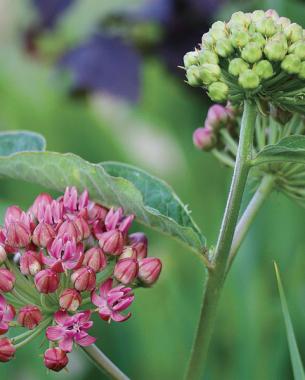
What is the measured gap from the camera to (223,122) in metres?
0.92

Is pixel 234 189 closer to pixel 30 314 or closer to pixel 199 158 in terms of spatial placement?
pixel 30 314

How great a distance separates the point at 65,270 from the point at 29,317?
0.06 meters

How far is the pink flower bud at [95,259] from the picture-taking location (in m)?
0.79

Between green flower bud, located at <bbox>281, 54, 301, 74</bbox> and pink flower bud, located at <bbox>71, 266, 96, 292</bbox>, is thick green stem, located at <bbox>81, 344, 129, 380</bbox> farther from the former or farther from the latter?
green flower bud, located at <bbox>281, 54, 301, 74</bbox>

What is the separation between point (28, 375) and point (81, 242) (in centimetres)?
85

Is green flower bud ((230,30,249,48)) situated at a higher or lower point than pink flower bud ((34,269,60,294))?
higher

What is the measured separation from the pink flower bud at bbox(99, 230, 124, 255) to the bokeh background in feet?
2.12

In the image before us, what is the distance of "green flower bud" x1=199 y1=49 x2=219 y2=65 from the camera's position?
76 cm

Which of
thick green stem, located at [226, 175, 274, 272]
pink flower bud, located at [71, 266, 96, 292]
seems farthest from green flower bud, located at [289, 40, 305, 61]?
pink flower bud, located at [71, 266, 96, 292]

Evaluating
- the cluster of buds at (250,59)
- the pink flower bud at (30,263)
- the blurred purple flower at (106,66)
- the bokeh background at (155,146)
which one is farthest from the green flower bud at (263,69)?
the blurred purple flower at (106,66)

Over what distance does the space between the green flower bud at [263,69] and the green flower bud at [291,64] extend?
1cm

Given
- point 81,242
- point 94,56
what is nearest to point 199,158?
point 94,56

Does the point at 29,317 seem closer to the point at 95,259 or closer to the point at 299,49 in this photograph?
the point at 95,259

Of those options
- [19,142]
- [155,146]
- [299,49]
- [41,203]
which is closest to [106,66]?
[155,146]
